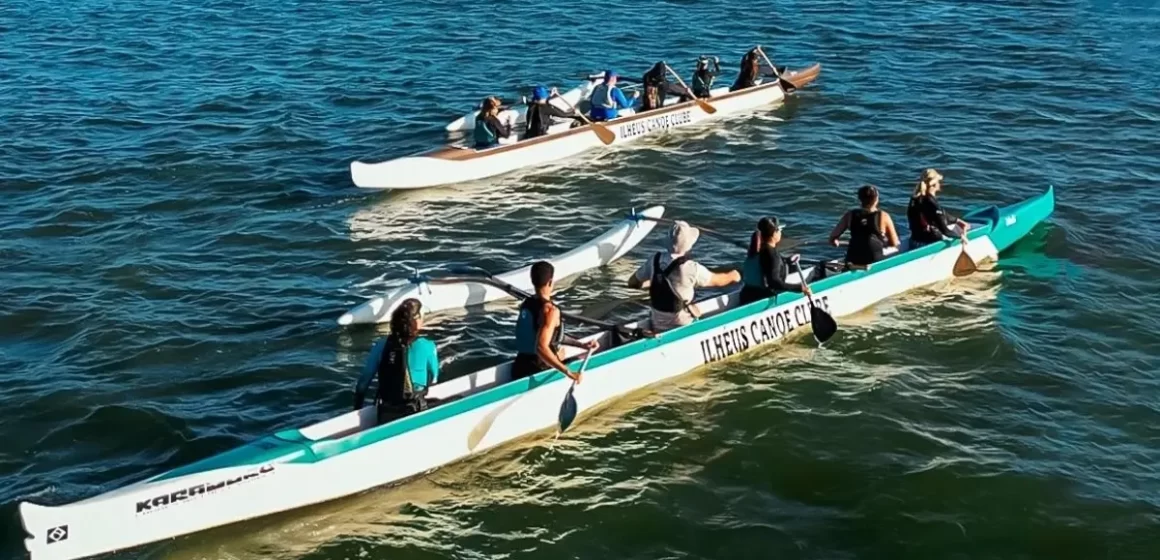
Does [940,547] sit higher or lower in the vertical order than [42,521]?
lower

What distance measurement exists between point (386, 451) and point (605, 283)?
586 centimetres

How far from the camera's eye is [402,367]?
10875 mm

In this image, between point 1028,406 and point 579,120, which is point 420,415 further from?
point 579,120

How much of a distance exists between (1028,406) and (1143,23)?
2086 centimetres

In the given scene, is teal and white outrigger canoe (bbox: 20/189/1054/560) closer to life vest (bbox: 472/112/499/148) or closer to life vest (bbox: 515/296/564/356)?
life vest (bbox: 515/296/564/356)

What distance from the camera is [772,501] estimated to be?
11008mm

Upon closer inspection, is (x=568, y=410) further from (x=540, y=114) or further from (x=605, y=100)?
(x=605, y=100)

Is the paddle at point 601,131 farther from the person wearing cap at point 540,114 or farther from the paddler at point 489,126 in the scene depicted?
the paddler at point 489,126


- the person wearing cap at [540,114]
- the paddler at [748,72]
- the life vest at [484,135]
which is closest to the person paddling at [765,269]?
the life vest at [484,135]

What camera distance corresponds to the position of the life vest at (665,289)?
42.6ft

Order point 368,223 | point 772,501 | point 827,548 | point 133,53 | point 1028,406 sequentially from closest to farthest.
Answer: point 827,548, point 772,501, point 1028,406, point 368,223, point 133,53

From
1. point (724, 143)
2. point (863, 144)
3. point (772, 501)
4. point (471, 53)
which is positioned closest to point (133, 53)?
point (471, 53)

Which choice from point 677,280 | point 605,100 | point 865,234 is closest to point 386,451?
point 677,280

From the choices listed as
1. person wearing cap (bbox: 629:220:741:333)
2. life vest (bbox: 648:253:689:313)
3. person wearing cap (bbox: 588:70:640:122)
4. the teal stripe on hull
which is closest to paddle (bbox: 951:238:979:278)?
the teal stripe on hull
